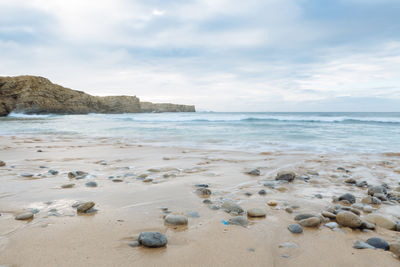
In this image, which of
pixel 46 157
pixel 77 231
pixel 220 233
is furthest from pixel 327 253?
pixel 46 157

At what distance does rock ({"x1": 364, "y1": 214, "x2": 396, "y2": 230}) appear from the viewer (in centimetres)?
166

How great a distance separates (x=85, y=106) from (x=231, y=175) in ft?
174

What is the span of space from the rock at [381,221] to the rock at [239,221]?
0.91 meters

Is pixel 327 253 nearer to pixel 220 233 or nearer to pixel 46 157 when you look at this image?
pixel 220 233

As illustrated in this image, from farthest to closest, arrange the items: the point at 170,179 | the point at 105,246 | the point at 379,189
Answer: the point at 170,179, the point at 379,189, the point at 105,246

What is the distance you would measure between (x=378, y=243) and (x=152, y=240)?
4.35 feet

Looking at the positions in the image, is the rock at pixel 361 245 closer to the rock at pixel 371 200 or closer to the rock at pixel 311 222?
the rock at pixel 311 222

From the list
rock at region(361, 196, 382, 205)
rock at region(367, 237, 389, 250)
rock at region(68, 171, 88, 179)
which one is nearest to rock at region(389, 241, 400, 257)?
rock at region(367, 237, 389, 250)

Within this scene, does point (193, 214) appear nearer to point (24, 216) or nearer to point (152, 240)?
point (152, 240)

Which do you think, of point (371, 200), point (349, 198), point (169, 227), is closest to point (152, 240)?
point (169, 227)

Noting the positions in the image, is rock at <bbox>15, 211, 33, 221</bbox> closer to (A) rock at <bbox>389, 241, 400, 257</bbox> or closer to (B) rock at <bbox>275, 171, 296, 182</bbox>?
(A) rock at <bbox>389, 241, 400, 257</bbox>

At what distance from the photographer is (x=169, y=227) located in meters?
1.62

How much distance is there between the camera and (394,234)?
1.59 m

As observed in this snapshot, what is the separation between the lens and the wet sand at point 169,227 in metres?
1.26
